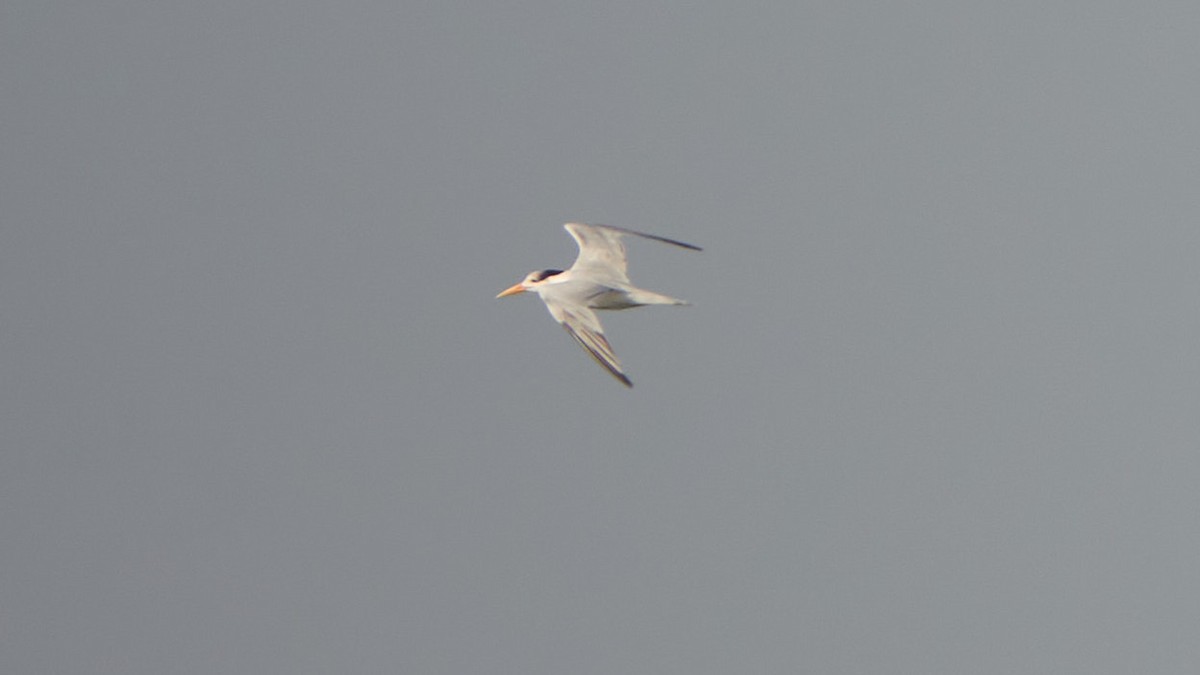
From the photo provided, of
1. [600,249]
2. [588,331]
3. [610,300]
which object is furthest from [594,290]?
[600,249]

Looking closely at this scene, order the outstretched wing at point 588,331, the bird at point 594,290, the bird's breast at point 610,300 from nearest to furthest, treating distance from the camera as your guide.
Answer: the outstretched wing at point 588,331 < the bird at point 594,290 < the bird's breast at point 610,300

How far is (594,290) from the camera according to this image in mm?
35219

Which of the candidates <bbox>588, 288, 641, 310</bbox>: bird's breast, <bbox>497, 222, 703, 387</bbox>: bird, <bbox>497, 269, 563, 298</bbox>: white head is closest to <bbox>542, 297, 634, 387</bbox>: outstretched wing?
<bbox>497, 222, 703, 387</bbox>: bird

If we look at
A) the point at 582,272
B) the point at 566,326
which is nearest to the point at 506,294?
the point at 582,272

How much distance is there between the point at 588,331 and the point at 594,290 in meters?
2.02

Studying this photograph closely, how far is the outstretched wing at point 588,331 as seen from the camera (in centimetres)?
3141

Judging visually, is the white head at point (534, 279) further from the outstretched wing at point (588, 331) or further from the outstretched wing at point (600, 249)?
the outstretched wing at point (588, 331)

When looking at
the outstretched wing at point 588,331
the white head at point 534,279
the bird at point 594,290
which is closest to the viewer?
the outstretched wing at point 588,331

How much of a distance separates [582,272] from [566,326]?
3.16 metres

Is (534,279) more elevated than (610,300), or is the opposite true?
(534,279)

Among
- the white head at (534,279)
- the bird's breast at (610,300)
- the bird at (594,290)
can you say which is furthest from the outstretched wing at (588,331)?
the white head at (534,279)

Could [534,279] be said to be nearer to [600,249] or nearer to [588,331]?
[600,249]

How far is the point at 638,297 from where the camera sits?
34531 mm

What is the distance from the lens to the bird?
3284 cm
